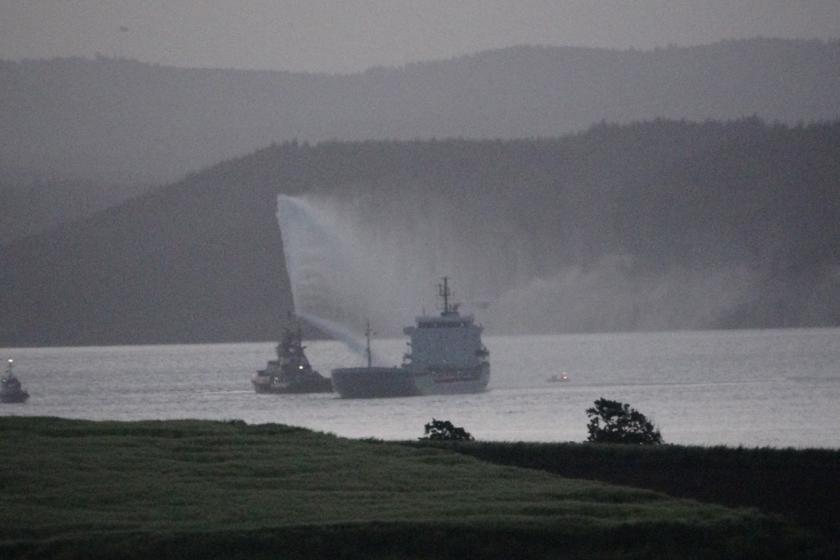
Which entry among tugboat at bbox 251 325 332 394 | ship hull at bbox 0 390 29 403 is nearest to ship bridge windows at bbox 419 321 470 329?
tugboat at bbox 251 325 332 394

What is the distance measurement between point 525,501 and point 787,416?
1938 inches

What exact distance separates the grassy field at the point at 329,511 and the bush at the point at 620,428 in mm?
7387

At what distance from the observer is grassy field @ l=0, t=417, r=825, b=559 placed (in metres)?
20.6

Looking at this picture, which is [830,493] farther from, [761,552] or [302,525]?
[302,525]

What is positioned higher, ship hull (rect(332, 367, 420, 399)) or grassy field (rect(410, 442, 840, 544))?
ship hull (rect(332, 367, 420, 399))

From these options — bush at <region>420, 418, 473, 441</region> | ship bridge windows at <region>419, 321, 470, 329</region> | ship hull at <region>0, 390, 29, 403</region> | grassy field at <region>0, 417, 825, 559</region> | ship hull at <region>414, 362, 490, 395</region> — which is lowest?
grassy field at <region>0, 417, 825, 559</region>

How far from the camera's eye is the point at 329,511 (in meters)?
22.2

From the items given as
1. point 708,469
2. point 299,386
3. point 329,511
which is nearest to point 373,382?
Answer: point 299,386

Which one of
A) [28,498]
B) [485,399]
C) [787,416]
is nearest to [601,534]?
[28,498]

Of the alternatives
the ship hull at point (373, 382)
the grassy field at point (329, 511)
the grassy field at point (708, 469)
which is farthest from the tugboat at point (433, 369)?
the grassy field at point (329, 511)

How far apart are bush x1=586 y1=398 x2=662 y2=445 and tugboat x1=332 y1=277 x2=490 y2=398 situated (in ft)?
209

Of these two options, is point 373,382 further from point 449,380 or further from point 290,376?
point 290,376

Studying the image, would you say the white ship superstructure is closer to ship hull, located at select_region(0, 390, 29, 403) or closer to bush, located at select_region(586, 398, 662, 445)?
ship hull, located at select_region(0, 390, 29, 403)

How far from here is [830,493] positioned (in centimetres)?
2561
